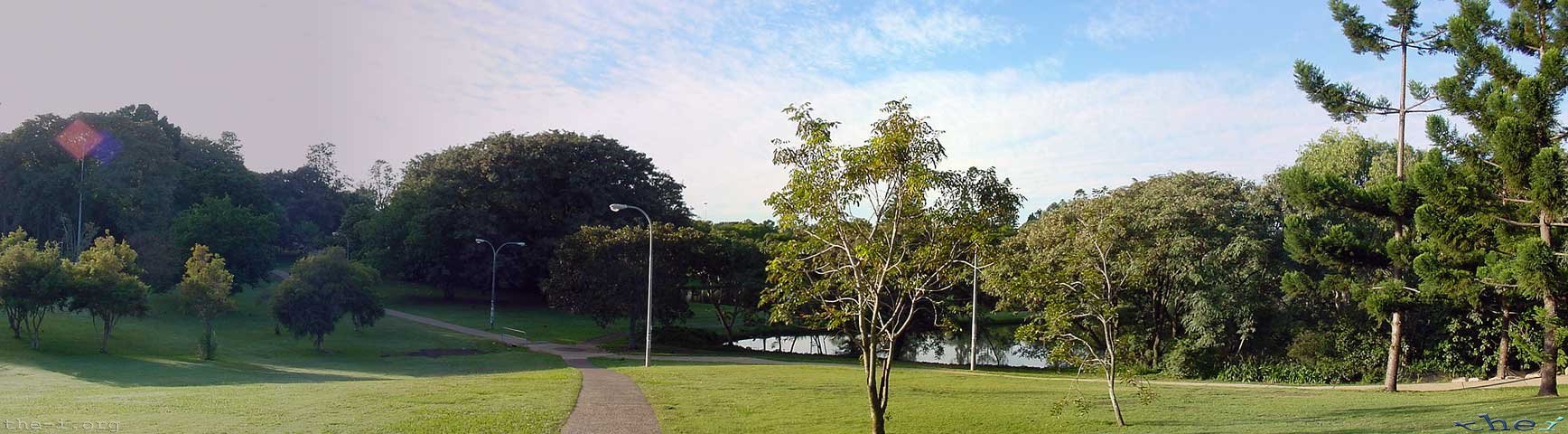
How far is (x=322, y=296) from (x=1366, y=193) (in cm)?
3535

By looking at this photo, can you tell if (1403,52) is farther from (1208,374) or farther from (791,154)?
(791,154)

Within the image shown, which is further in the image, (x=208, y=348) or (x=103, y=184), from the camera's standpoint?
(x=103, y=184)

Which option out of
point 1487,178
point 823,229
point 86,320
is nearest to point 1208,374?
point 1487,178

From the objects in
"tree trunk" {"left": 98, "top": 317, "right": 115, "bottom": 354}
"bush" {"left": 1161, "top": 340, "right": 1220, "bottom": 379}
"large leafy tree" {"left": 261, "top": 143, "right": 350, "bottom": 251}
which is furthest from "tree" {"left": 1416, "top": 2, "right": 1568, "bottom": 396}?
"large leafy tree" {"left": 261, "top": 143, "right": 350, "bottom": 251}

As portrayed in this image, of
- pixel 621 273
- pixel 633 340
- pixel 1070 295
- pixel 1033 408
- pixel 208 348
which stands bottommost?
pixel 208 348

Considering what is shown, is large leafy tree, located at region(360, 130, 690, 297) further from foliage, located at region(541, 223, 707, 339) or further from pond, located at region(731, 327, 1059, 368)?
foliage, located at region(541, 223, 707, 339)

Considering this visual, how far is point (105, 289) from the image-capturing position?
3325 cm

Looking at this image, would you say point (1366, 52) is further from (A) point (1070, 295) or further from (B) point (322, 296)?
(B) point (322, 296)

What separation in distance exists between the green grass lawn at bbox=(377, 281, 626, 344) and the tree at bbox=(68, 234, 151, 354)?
16.5 meters

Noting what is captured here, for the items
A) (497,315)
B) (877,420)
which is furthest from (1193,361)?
(497,315)

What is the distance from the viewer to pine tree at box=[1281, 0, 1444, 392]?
2052 centimetres

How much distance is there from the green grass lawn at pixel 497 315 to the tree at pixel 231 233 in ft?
26.3

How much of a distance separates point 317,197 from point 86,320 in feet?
205

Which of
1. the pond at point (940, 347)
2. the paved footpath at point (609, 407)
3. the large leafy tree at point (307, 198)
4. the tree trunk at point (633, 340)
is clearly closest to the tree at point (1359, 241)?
the paved footpath at point (609, 407)
